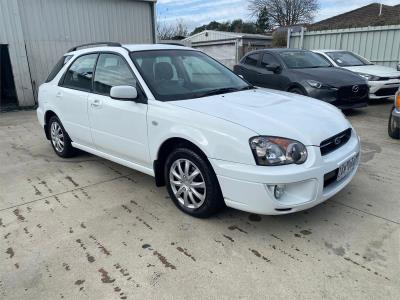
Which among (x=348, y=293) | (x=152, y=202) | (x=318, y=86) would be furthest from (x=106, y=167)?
(x=318, y=86)

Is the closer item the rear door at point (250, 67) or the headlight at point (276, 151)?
the headlight at point (276, 151)

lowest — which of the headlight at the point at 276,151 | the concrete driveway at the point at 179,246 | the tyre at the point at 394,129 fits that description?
the concrete driveway at the point at 179,246

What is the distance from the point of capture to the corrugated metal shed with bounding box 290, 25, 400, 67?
11.2m

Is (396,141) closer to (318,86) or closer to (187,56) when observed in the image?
(318,86)

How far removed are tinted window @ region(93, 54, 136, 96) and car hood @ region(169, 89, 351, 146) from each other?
2.50ft

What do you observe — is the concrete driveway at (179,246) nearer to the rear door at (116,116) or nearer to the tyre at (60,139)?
the rear door at (116,116)

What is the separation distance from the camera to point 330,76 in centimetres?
738

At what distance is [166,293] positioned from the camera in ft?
7.63

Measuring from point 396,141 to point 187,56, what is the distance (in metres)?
3.92

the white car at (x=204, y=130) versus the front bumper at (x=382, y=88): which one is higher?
the white car at (x=204, y=130)

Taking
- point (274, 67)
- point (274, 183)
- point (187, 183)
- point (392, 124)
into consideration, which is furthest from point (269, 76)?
point (274, 183)

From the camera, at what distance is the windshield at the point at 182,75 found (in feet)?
11.6

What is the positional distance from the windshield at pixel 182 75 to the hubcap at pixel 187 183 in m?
0.70

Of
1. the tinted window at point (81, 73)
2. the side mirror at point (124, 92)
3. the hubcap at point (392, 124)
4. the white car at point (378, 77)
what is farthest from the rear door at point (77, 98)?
the white car at point (378, 77)
